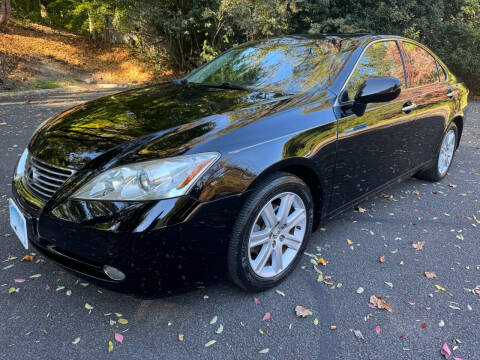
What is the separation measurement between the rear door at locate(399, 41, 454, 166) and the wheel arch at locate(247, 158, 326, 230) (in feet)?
4.74

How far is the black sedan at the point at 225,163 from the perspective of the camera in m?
1.84

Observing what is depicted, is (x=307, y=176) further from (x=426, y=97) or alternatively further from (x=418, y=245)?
(x=426, y=97)

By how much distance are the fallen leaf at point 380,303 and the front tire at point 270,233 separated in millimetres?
531

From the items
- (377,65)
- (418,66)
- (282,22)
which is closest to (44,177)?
(377,65)

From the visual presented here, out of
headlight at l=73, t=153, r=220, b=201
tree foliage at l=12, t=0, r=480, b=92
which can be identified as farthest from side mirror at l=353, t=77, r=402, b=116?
tree foliage at l=12, t=0, r=480, b=92

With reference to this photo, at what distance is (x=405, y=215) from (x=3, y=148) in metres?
5.07

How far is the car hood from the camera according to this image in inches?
79.3

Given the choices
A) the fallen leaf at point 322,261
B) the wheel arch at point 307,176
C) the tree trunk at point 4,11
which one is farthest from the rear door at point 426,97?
the tree trunk at point 4,11

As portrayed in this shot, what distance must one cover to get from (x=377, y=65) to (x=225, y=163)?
1.88 metres

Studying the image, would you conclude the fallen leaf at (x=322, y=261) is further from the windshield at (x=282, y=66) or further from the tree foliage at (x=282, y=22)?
the tree foliage at (x=282, y=22)

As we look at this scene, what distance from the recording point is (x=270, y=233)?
2312 mm

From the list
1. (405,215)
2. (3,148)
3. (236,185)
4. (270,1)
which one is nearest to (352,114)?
(236,185)

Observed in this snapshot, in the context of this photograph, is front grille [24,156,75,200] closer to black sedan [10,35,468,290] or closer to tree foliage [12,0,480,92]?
black sedan [10,35,468,290]

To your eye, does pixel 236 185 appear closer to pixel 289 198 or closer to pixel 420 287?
pixel 289 198
